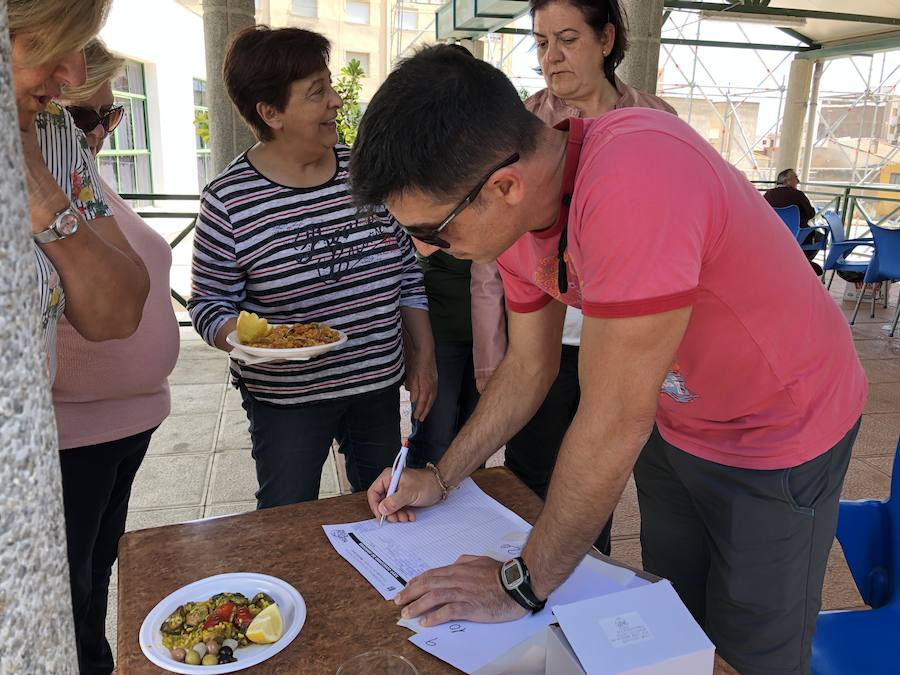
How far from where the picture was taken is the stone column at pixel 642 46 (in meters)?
4.93

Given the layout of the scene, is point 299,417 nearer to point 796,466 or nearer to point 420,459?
point 420,459

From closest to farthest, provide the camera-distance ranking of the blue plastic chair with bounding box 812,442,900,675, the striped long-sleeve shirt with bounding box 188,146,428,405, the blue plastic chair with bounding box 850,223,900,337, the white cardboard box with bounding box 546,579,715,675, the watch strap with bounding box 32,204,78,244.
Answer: the white cardboard box with bounding box 546,579,715,675 < the watch strap with bounding box 32,204,78,244 < the blue plastic chair with bounding box 812,442,900,675 < the striped long-sleeve shirt with bounding box 188,146,428,405 < the blue plastic chair with bounding box 850,223,900,337

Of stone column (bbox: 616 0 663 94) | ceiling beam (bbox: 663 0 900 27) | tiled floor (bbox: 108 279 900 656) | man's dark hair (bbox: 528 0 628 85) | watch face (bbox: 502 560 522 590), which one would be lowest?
tiled floor (bbox: 108 279 900 656)

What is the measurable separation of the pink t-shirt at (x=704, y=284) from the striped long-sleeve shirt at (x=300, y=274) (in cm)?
60

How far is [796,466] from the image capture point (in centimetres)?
123

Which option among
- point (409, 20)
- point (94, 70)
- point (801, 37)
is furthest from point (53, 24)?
point (409, 20)

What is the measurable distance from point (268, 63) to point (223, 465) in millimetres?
2185

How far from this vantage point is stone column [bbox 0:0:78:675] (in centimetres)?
30

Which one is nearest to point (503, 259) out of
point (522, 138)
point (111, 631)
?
point (522, 138)

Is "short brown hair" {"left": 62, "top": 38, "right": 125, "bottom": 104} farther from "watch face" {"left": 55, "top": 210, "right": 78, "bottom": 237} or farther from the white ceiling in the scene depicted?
the white ceiling

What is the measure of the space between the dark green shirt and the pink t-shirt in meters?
0.84

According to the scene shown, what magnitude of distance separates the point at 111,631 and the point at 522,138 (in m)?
2.09

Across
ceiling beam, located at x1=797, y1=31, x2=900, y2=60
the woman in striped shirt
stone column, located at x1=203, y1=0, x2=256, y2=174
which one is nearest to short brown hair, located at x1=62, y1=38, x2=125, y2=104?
the woman in striped shirt

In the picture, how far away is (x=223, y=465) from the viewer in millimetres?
3439
